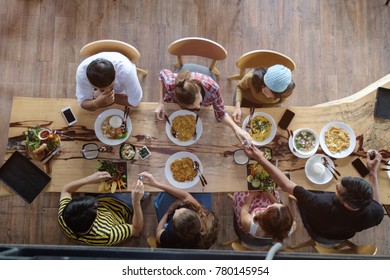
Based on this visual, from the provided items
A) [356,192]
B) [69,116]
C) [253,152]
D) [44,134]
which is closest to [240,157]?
[253,152]

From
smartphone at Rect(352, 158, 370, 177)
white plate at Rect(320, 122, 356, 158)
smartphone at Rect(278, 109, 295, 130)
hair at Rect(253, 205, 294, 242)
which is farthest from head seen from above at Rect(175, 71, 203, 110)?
smartphone at Rect(352, 158, 370, 177)

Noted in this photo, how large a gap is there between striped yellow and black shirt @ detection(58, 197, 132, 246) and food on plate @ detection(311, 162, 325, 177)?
1385 mm

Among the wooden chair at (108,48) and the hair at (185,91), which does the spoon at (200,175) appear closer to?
the hair at (185,91)

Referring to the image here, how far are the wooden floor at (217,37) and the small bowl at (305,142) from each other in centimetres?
108

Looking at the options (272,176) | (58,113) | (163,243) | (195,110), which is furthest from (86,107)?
(272,176)

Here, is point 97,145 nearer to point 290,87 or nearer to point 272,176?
point 272,176

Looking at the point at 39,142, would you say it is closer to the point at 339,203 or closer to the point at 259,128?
the point at 259,128

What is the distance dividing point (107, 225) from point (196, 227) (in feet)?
2.12

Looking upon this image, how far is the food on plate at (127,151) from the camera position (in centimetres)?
241

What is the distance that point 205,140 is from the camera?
2502 mm

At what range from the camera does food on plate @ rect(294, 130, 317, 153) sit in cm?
253

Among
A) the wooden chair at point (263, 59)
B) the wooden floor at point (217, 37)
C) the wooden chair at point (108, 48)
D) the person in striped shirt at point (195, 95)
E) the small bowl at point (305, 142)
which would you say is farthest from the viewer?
the wooden floor at point (217, 37)

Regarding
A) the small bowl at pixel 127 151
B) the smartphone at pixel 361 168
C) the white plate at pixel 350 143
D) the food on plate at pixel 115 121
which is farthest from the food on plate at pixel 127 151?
the smartphone at pixel 361 168

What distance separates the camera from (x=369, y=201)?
2240 mm
